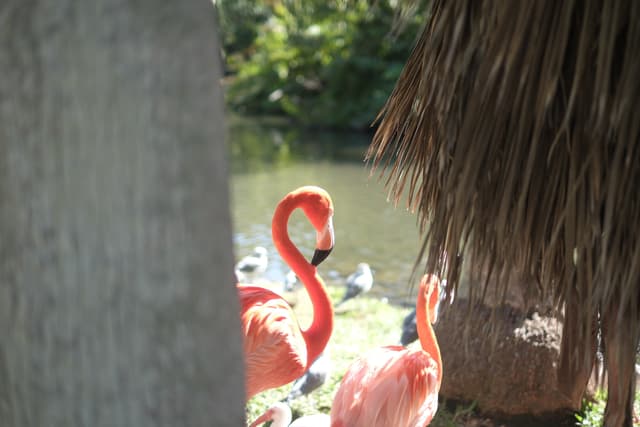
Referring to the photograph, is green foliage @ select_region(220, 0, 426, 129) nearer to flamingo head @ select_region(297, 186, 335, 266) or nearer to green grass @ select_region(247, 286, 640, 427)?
green grass @ select_region(247, 286, 640, 427)

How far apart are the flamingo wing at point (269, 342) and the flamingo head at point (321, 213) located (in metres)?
0.42

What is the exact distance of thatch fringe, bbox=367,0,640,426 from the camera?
2.31m

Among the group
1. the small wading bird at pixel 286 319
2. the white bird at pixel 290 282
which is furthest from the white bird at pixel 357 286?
the small wading bird at pixel 286 319

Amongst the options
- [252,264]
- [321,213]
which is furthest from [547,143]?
[252,264]

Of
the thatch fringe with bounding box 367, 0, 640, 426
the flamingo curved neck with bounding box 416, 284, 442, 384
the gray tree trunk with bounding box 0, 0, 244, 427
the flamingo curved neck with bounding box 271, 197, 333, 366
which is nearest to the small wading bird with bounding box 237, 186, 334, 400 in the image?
the flamingo curved neck with bounding box 271, 197, 333, 366

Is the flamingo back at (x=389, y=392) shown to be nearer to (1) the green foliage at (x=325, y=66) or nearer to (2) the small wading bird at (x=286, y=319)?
(2) the small wading bird at (x=286, y=319)

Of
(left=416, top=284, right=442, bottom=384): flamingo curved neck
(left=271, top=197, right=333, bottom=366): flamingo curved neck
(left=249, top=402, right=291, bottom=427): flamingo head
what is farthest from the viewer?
(left=271, top=197, right=333, bottom=366): flamingo curved neck

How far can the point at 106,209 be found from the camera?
56.9 inches

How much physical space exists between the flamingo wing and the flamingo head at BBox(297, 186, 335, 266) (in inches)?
16.3

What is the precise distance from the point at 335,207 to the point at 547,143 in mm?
11122

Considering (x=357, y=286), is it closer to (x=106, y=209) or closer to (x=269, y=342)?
(x=269, y=342)

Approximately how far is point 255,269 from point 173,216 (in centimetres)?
723

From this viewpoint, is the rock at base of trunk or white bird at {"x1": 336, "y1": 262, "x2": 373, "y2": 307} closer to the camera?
the rock at base of trunk

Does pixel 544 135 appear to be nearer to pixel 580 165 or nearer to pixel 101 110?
pixel 580 165
